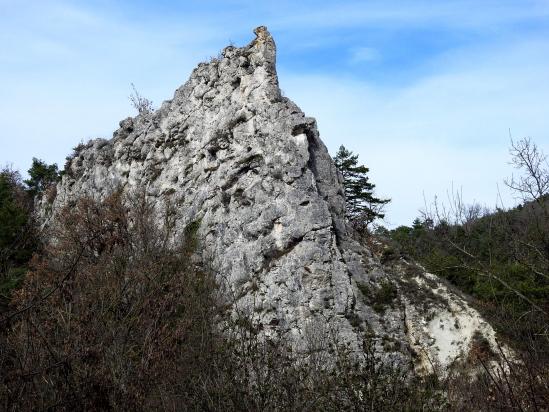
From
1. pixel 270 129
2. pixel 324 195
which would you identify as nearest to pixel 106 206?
pixel 270 129

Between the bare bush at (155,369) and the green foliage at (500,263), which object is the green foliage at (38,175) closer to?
the green foliage at (500,263)

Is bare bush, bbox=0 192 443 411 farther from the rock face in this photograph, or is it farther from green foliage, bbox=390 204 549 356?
the rock face

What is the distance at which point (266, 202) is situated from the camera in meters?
17.8

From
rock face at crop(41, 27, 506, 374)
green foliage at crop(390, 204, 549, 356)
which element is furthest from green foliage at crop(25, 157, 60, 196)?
green foliage at crop(390, 204, 549, 356)

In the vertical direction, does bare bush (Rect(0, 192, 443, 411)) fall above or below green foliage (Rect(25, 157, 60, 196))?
below

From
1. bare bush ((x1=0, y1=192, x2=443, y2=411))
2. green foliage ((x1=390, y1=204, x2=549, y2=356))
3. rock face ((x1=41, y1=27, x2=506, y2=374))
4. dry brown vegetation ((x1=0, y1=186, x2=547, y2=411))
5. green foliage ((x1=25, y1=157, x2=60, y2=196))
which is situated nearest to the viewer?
dry brown vegetation ((x1=0, y1=186, x2=547, y2=411))

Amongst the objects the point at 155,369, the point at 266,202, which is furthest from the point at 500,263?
the point at 155,369

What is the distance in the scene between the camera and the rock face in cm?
1570

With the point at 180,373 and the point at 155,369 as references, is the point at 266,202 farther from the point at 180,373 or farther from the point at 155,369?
the point at 155,369

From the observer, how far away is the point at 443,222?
9477mm

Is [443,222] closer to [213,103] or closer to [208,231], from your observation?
[208,231]

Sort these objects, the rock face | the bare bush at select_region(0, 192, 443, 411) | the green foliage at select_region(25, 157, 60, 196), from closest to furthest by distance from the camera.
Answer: the bare bush at select_region(0, 192, 443, 411) < the rock face < the green foliage at select_region(25, 157, 60, 196)

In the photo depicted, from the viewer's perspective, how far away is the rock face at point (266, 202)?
51.5ft

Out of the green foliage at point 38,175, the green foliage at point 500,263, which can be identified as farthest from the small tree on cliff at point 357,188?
the green foliage at point 38,175
